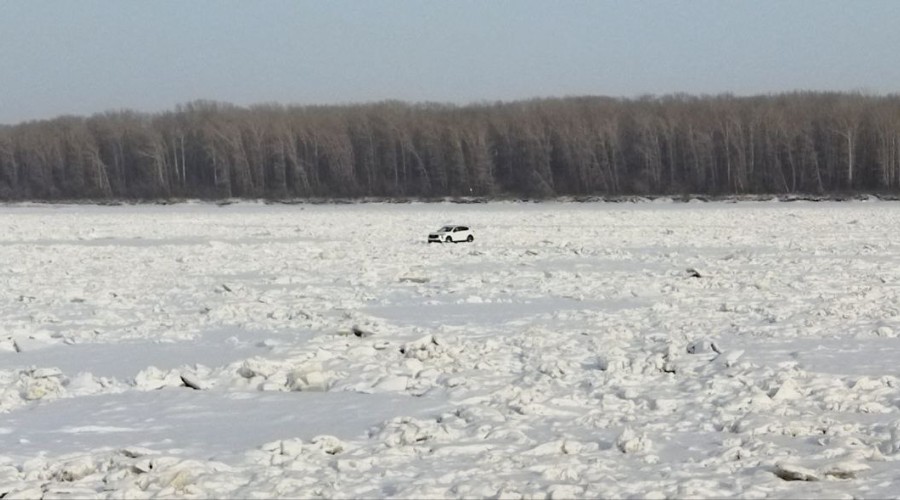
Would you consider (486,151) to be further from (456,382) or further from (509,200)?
(456,382)

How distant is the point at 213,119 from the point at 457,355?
358ft

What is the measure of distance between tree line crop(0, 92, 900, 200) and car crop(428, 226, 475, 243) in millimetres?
56029

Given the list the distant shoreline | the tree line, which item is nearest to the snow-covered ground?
the distant shoreline

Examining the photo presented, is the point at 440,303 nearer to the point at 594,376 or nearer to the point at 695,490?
the point at 594,376

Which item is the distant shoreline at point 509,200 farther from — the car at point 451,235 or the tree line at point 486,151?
the car at point 451,235

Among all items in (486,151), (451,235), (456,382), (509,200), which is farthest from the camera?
(486,151)

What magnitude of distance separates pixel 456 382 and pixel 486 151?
286 feet

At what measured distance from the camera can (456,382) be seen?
1074 centimetres

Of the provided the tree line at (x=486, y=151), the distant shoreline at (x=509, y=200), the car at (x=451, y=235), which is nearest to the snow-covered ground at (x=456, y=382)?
the car at (x=451, y=235)

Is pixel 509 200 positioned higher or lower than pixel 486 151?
lower

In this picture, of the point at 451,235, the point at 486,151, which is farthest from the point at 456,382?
the point at 486,151

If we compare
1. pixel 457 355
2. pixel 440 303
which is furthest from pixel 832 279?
pixel 457 355

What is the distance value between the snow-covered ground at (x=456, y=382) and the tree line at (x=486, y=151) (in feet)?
225

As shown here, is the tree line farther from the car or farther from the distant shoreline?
the car
